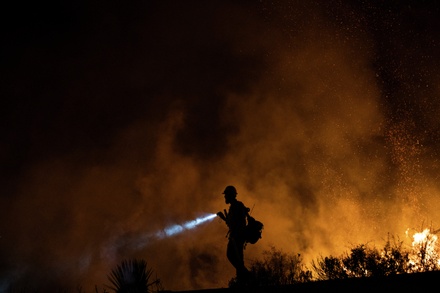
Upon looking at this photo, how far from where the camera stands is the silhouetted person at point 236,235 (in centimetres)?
718

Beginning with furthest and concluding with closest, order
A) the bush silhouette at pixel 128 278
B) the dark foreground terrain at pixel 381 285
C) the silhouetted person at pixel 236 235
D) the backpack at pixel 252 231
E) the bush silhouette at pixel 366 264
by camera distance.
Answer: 1. the bush silhouette at pixel 366 264
2. the bush silhouette at pixel 128 278
3. the backpack at pixel 252 231
4. the silhouetted person at pixel 236 235
5. the dark foreground terrain at pixel 381 285

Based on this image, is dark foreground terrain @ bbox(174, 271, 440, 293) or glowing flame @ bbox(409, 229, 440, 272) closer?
dark foreground terrain @ bbox(174, 271, 440, 293)

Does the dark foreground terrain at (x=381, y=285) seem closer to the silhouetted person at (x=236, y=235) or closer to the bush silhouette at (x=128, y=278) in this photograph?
the silhouetted person at (x=236, y=235)

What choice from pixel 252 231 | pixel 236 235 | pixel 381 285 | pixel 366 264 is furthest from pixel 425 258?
pixel 381 285

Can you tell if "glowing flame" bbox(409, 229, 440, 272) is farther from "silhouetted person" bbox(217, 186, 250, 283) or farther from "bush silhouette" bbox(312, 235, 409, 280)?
"silhouetted person" bbox(217, 186, 250, 283)

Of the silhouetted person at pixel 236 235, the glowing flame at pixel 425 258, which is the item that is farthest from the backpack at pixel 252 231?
the glowing flame at pixel 425 258

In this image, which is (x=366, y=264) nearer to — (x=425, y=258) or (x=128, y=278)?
(x=425, y=258)

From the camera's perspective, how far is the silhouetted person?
7.18 m

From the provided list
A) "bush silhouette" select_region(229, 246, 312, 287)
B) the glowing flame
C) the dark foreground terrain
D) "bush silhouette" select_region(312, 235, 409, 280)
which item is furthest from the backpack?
the glowing flame

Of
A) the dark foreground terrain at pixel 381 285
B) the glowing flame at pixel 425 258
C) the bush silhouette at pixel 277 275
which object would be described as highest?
the bush silhouette at pixel 277 275

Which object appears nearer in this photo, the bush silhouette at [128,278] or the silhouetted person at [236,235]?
the silhouetted person at [236,235]

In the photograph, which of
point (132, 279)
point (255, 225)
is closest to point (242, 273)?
point (255, 225)

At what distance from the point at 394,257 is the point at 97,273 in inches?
1465

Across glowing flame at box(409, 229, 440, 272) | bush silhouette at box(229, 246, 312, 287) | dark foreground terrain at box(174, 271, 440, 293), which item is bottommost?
dark foreground terrain at box(174, 271, 440, 293)
